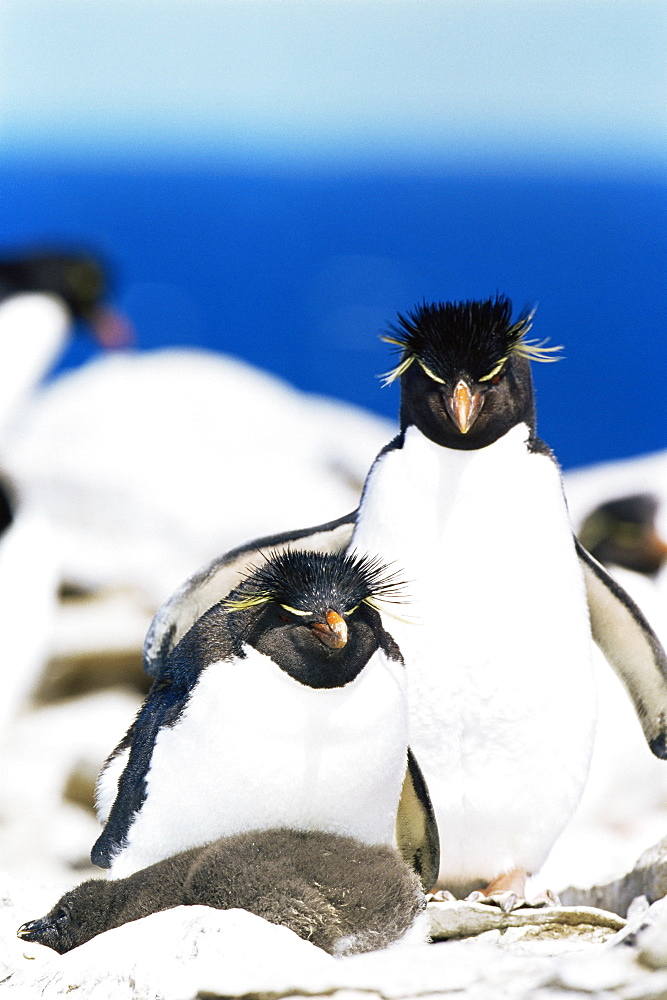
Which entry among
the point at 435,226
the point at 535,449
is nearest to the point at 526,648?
the point at 535,449

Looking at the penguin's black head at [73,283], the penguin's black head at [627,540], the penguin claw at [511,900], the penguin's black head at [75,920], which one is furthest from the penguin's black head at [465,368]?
the penguin's black head at [73,283]

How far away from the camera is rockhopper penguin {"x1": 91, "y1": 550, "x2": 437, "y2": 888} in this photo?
1547 mm

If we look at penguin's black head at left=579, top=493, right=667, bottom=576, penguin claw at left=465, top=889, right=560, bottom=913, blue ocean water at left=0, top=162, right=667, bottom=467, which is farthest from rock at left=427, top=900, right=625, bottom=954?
blue ocean water at left=0, top=162, right=667, bottom=467

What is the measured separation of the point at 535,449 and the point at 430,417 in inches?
7.4

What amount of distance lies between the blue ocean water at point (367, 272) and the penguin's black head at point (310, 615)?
529 centimetres

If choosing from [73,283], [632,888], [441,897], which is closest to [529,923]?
[441,897]

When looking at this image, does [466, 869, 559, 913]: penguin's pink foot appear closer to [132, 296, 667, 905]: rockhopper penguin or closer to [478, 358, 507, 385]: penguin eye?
[132, 296, 667, 905]: rockhopper penguin

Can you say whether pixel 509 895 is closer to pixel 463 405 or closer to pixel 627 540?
pixel 463 405

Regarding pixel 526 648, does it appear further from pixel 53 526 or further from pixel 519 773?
pixel 53 526

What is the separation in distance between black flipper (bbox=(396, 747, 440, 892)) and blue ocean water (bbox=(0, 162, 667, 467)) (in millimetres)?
5267

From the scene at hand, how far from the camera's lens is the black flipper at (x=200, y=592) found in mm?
1958

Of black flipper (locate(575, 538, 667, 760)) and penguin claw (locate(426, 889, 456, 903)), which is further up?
black flipper (locate(575, 538, 667, 760))

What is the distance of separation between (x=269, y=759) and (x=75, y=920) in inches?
11.7

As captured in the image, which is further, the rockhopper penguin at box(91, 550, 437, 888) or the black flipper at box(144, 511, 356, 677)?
the black flipper at box(144, 511, 356, 677)
